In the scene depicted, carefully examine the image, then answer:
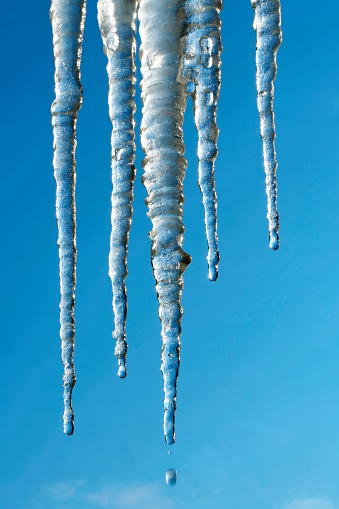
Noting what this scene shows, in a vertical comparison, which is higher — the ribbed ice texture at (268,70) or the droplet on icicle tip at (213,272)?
the ribbed ice texture at (268,70)

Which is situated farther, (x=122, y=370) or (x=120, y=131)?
(x=120, y=131)

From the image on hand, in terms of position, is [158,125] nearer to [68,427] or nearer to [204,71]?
[204,71]

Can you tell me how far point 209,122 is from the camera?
2.76m

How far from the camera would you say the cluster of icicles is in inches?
104

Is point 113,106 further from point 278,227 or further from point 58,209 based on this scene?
point 278,227

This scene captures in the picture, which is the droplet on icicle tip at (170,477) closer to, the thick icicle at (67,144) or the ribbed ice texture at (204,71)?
the thick icicle at (67,144)

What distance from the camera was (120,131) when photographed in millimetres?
2887

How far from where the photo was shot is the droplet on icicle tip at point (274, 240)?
8.52 feet

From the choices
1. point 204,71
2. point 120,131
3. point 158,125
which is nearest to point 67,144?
point 120,131

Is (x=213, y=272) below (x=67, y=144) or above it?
below

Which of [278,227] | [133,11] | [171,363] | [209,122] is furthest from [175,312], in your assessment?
[133,11]

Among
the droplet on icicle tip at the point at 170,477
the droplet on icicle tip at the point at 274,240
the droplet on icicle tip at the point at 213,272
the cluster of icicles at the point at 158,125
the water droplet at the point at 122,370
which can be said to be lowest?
the droplet on icicle tip at the point at 170,477

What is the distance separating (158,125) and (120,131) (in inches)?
10.1

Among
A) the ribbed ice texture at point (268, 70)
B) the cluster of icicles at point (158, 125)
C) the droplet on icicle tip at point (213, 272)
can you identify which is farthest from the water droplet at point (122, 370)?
the ribbed ice texture at point (268, 70)
